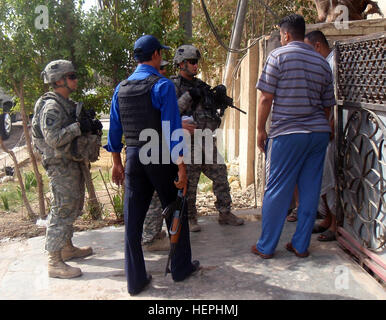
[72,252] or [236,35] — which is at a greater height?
[236,35]

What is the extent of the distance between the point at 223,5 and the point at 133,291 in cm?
841

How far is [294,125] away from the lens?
10.1ft

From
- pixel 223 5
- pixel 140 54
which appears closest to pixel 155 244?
pixel 140 54

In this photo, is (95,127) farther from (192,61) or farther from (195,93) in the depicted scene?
(192,61)

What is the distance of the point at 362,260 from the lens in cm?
307

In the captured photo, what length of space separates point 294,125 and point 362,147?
0.58 metres

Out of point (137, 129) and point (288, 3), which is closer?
point (137, 129)

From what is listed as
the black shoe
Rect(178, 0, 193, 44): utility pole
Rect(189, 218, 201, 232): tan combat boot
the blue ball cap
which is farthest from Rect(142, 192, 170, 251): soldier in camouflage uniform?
Rect(178, 0, 193, 44): utility pole

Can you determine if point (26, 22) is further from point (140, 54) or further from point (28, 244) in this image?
point (28, 244)

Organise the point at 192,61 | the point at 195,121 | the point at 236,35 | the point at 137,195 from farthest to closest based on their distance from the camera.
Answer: the point at 236,35
the point at 195,121
the point at 192,61
the point at 137,195

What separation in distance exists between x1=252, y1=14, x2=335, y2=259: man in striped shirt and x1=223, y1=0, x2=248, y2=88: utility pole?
3942 millimetres

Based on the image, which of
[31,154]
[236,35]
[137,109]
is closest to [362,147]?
[137,109]

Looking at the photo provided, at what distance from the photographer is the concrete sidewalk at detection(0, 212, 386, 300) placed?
2.80m
